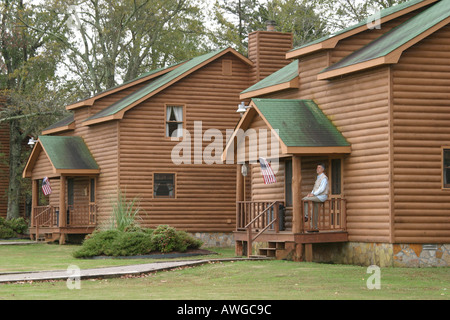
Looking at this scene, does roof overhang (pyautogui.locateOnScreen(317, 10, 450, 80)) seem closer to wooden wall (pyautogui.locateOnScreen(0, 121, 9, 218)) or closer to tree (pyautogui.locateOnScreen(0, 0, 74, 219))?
tree (pyautogui.locateOnScreen(0, 0, 74, 219))

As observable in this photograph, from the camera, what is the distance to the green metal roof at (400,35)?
2292 centimetres

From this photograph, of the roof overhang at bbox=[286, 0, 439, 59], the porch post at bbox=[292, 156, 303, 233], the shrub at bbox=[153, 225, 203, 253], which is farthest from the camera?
the shrub at bbox=[153, 225, 203, 253]

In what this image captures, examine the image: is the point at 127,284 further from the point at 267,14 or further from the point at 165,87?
the point at 267,14

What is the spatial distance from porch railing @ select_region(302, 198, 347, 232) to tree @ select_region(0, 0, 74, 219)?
2709 cm

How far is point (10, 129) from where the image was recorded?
173 feet

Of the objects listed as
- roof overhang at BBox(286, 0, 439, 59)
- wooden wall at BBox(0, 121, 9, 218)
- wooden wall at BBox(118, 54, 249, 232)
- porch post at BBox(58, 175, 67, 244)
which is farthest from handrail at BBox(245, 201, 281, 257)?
wooden wall at BBox(0, 121, 9, 218)

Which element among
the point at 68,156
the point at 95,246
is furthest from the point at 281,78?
the point at 68,156

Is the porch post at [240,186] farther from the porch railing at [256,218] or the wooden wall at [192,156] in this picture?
the wooden wall at [192,156]

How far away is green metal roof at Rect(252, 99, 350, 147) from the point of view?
2434cm

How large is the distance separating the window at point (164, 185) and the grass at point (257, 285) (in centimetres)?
1196

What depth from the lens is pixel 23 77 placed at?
166 feet

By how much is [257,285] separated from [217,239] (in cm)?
1753

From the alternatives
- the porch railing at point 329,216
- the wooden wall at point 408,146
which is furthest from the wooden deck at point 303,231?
the wooden wall at point 408,146
